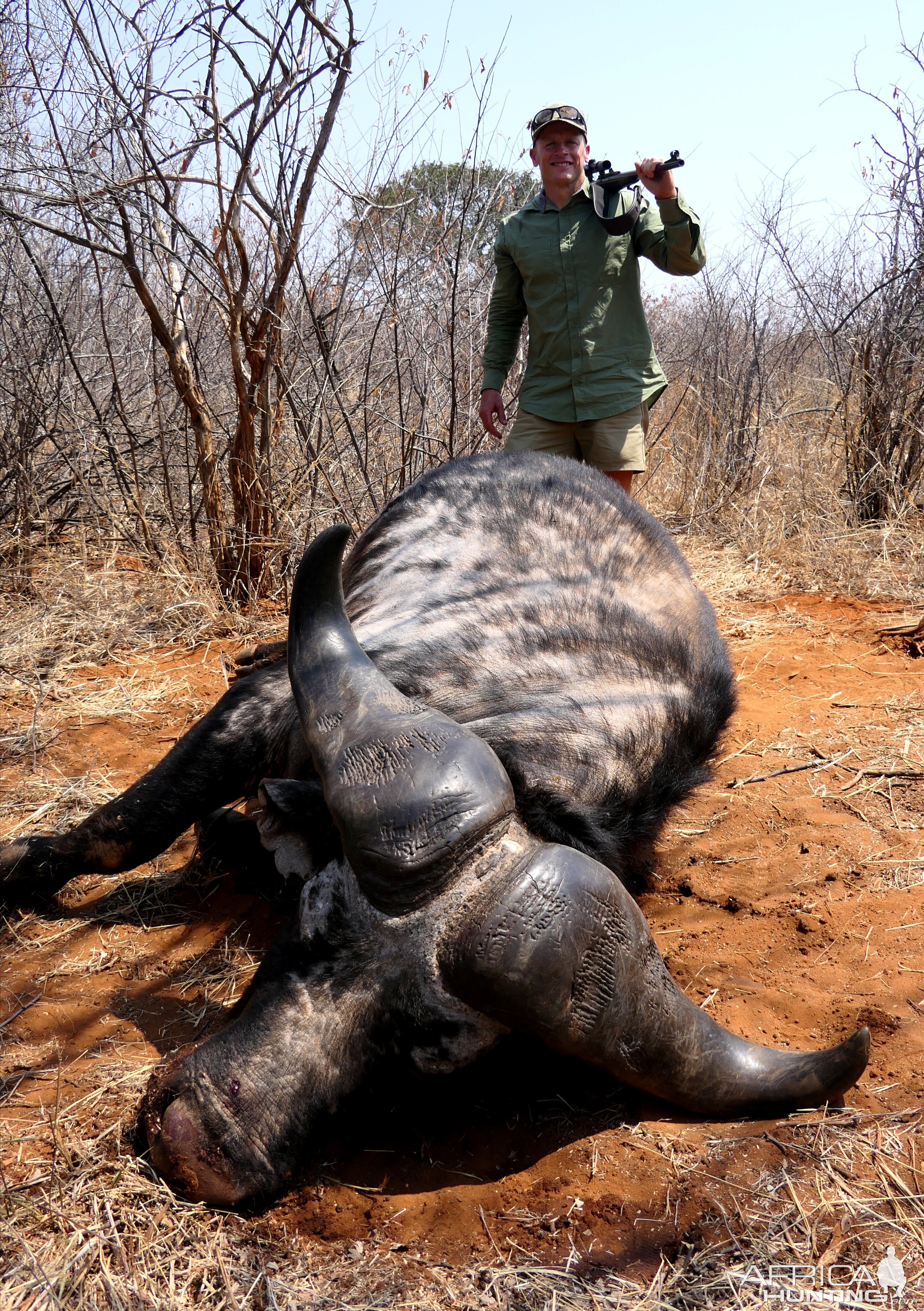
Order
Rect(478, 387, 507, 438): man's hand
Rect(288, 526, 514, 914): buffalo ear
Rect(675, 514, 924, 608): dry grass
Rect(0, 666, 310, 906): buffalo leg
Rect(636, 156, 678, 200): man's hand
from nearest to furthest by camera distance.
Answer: Rect(288, 526, 514, 914): buffalo ear → Rect(0, 666, 310, 906): buffalo leg → Rect(636, 156, 678, 200): man's hand → Rect(478, 387, 507, 438): man's hand → Rect(675, 514, 924, 608): dry grass

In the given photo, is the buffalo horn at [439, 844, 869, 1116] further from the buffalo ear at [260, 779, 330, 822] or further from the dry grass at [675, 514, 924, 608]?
the dry grass at [675, 514, 924, 608]

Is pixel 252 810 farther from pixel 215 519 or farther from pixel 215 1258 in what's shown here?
pixel 215 519

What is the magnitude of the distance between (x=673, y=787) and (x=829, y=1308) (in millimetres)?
1209

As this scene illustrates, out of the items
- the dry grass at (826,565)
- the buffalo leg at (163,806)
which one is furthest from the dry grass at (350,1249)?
the dry grass at (826,565)

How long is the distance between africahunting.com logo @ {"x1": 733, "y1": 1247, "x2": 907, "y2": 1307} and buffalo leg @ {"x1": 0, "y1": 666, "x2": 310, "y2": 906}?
1.73m

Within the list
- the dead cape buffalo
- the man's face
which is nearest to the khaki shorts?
the man's face

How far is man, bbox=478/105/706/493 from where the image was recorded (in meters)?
4.42

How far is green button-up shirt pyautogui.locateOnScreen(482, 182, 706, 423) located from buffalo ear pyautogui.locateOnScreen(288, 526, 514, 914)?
9.46ft

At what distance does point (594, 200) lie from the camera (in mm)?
4355

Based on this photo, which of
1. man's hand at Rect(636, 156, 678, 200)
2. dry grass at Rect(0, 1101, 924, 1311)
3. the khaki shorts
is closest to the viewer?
dry grass at Rect(0, 1101, 924, 1311)

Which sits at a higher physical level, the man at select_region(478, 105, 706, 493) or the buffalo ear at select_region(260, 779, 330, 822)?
the man at select_region(478, 105, 706, 493)

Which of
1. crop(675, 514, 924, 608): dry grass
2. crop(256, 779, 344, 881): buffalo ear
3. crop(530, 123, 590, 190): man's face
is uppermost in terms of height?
crop(530, 123, 590, 190): man's face

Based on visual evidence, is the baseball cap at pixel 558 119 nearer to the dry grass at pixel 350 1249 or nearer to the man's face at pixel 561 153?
the man's face at pixel 561 153

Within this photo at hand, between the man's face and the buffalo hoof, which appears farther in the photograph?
the man's face
